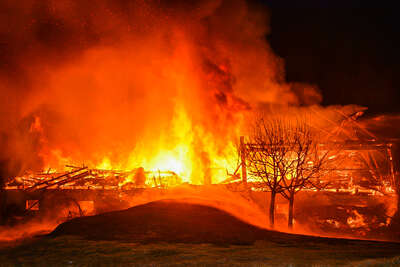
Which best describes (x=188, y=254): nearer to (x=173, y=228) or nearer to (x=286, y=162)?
(x=173, y=228)

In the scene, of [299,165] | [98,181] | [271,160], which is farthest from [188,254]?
[98,181]

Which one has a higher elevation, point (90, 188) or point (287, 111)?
point (287, 111)

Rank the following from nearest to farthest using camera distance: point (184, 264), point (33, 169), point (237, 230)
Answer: point (184, 264)
point (237, 230)
point (33, 169)

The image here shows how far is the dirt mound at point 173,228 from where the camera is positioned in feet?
41.1

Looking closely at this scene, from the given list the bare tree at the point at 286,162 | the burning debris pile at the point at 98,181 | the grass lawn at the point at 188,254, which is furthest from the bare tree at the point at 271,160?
the burning debris pile at the point at 98,181

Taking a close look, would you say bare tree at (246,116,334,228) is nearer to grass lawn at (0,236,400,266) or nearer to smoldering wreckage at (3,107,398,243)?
smoldering wreckage at (3,107,398,243)

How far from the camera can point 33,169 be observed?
3000 cm

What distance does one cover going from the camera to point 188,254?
9.80 metres

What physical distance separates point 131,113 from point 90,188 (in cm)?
1287

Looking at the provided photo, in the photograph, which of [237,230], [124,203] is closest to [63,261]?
[237,230]

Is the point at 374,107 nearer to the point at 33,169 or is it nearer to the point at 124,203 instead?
the point at 124,203

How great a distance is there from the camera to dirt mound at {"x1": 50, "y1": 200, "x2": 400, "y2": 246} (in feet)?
41.1

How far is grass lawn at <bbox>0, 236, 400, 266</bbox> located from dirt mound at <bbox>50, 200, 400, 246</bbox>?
999 mm

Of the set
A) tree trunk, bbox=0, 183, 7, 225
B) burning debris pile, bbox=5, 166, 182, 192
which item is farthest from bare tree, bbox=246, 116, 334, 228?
tree trunk, bbox=0, 183, 7, 225
